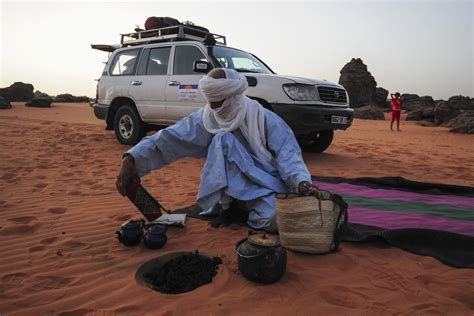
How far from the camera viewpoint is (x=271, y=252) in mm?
2305

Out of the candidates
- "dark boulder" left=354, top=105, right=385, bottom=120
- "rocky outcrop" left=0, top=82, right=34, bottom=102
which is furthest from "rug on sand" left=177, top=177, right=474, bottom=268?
"rocky outcrop" left=0, top=82, right=34, bottom=102

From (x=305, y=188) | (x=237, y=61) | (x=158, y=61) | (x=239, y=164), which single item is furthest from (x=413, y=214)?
(x=158, y=61)

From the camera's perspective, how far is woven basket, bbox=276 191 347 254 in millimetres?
2562

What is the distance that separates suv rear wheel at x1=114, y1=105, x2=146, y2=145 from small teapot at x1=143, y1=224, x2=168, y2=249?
17.4ft

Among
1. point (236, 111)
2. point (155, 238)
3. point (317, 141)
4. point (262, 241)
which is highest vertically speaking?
point (236, 111)

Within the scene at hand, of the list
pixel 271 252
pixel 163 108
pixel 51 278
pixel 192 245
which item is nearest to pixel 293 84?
pixel 163 108

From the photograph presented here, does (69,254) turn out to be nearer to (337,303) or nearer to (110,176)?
(337,303)

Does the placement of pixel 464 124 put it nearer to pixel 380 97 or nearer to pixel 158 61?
pixel 158 61

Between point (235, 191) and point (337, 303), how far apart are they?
1.29m

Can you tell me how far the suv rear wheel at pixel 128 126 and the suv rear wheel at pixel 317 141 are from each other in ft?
10.7

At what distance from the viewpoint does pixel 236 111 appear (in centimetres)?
337

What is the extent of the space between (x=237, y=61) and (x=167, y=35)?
1744 mm

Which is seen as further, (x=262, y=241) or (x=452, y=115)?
(x=452, y=115)

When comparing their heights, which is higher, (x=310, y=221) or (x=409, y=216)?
(x=310, y=221)
